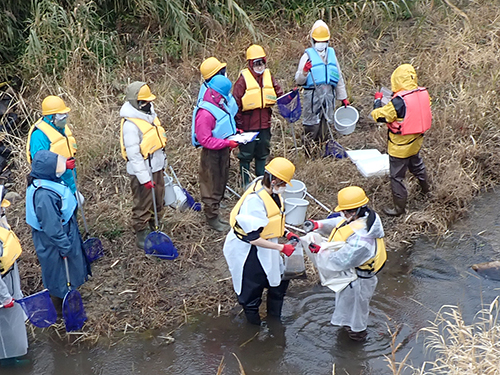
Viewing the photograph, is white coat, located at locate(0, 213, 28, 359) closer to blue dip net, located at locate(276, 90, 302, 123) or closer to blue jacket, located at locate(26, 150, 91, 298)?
blue jacket, located at locate(26, 150, 91, 298)

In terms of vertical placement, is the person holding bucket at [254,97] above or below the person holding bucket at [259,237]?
above

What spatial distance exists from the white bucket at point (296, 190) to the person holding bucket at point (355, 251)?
158 cm

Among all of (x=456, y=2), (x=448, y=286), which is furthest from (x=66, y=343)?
(x=456, y=2)

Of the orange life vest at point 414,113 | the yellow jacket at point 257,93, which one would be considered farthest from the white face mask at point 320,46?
the orange life vest at point 414,113

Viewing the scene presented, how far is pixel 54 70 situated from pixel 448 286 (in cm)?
589

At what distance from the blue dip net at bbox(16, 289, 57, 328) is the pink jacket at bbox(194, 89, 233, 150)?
2.07 metres

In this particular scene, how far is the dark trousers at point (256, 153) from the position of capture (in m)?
6.52

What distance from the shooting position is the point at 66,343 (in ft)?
16.0

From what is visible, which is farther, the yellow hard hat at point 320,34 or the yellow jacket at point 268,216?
the yellow hard hat at point 320,34

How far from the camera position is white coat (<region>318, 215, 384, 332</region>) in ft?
13.9

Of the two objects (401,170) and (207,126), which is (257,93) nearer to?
(207,126)

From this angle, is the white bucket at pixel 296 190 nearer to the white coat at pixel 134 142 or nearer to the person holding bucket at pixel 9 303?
the white coat at pixel 134 142

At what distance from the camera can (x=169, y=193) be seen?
600 cm

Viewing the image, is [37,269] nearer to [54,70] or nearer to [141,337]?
[141,337]
